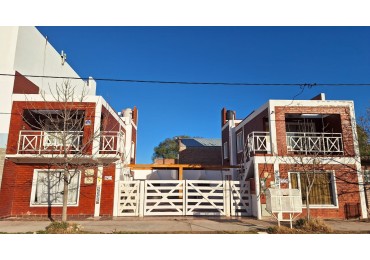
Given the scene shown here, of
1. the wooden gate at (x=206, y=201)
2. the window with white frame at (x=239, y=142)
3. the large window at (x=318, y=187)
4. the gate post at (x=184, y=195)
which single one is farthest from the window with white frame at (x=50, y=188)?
the window with white frame at (x=239, y=142)

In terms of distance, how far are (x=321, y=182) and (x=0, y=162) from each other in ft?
50.6

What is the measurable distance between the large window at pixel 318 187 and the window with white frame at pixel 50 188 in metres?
10.7

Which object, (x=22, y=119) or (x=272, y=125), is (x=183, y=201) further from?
(x=22, y=119)

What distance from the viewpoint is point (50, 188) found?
12781 mm

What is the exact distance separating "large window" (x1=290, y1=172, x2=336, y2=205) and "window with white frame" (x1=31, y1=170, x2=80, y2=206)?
→ 35.2 ft

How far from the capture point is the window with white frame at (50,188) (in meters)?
12.6

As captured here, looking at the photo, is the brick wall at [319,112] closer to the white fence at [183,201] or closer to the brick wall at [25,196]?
the white fence at [183,201]

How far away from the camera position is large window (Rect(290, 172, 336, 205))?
12.8 meters

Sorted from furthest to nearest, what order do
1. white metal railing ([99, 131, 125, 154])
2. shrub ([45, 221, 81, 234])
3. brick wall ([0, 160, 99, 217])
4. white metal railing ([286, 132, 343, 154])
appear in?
white metal railing ([286, 132, 343, 154]) < white metal railing ([99, 131, 125, 154]) < brick wall ([0, 160, 99, 217]) < shrub ([45, 221, 81, 234])

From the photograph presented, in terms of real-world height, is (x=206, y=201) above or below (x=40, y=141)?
below

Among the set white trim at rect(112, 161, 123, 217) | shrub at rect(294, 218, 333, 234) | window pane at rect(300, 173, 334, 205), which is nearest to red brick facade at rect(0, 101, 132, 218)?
white trim at rect(112, 161, 123, 217)

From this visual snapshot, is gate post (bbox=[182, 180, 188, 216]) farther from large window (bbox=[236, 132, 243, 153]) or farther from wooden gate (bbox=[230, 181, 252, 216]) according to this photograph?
large window (bbox=[236, 132, 243, 153])

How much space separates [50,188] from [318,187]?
43.4ft

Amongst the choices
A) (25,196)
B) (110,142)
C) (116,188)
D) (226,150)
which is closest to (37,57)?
(110,142)
